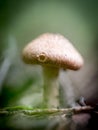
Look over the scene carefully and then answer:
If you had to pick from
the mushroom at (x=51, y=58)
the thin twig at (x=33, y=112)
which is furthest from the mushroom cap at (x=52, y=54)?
the thin twig at (x=33, y=112)

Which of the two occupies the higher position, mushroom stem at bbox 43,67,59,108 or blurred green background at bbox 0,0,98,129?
blurred green background at bbox 0,0,98,129

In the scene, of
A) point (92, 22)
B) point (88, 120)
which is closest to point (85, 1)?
point (92, 22)

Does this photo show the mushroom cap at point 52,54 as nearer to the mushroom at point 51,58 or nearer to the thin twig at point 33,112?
the mushroom at point 51,58

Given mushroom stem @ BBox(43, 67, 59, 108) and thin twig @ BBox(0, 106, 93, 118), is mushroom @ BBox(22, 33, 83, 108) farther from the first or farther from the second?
thin twig @ BBox(0, 106, 93, 118)

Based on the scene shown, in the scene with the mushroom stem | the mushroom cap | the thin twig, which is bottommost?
the thin twig

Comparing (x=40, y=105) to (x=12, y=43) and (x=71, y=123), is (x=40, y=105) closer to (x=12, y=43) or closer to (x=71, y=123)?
(x=71, y=123)

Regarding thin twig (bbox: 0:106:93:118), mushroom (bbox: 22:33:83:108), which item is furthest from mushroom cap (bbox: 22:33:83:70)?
thin twig (bbox: 0:106:93:118)

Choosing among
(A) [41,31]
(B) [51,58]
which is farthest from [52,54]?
(A) [41,31]
